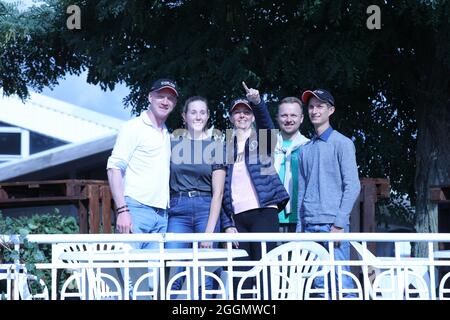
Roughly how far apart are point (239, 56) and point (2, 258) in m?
Result: 6.68

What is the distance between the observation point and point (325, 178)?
650 centimetres

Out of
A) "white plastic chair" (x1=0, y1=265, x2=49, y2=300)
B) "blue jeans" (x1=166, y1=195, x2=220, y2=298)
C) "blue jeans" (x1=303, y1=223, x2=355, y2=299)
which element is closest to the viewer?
"white plastic chair" (x1=0, y1=265, x2=49, y2=300)

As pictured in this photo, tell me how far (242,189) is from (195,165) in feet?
1.16

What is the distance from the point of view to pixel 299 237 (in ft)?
16.4

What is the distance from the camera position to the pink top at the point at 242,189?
6.63 metres

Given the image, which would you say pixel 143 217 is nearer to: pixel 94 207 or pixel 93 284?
pixel 93 284

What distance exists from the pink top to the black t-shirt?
14 centimetres

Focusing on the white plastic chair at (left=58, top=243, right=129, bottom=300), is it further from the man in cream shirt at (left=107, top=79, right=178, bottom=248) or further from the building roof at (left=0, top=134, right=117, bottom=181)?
the building roof at (left=0, top=134, right=117, bottom=181)

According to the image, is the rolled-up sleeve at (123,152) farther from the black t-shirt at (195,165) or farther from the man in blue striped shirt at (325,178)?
the man in blue striped shirt at (325,178)

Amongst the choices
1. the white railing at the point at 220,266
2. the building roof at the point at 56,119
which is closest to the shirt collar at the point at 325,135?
the white railing at the point at 220,266

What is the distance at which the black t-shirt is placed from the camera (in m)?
6.59

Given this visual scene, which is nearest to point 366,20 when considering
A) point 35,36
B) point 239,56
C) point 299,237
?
point 239,56

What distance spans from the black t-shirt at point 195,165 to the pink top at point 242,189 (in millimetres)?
138

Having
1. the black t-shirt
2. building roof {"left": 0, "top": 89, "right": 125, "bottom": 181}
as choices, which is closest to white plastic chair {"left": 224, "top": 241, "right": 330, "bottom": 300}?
the black t-shirt
